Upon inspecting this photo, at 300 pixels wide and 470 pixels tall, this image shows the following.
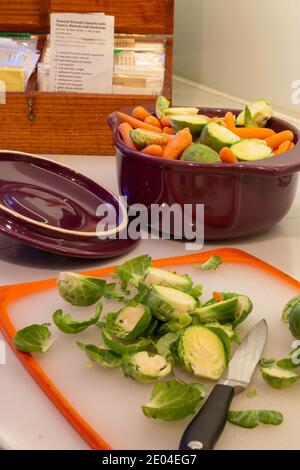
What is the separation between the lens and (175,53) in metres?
2.53

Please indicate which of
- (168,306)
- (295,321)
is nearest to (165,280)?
(168,306)

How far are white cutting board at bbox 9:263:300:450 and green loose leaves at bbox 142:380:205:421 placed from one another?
0.02m

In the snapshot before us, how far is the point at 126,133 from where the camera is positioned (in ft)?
4.36

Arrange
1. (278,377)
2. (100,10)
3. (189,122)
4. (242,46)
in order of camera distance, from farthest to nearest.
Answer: (242,46) < (100,10) < (189,122) < (278,377)

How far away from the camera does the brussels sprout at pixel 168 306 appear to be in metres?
0.97

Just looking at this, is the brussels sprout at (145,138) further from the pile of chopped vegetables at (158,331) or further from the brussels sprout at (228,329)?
the brussels sprout at (228,329)

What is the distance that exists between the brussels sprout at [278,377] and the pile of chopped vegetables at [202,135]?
0.42 metres

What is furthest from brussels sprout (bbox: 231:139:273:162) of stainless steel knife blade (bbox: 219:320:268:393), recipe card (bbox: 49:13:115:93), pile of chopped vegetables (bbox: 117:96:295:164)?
recipe card (bbox: 49:13:115:93)

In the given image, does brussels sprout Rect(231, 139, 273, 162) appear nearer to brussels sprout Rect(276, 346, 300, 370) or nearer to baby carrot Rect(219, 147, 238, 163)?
baby carrot Rect(219, 147, 238, 163)

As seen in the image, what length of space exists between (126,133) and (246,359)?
1.74 feet

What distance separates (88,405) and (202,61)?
5.57ft

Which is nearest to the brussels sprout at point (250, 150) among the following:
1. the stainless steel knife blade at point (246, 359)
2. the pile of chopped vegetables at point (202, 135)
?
the pile of chopped vegetables at point (202, 135)

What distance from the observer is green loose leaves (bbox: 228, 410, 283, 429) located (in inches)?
32.8

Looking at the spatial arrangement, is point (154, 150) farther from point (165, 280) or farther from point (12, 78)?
point (12, 78)
